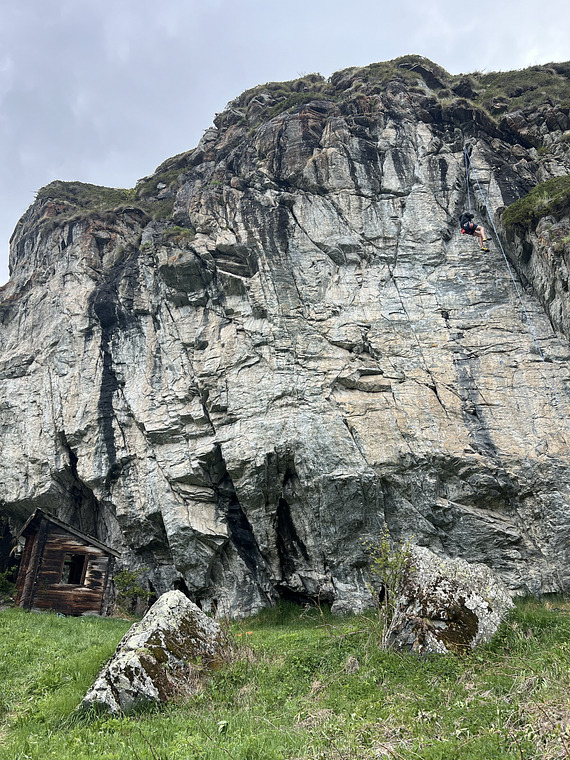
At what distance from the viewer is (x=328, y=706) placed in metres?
7.50

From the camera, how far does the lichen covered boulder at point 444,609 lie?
9.34 metres

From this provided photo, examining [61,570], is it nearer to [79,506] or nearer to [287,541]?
[79,506]

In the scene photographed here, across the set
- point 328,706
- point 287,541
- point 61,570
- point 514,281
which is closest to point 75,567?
point 61,570

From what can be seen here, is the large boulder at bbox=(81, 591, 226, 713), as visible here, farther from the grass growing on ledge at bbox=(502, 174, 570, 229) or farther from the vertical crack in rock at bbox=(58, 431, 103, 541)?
the grass growing on ledge at bbox=(502, 174, 570, 229)

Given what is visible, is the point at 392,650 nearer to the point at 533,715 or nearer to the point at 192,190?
the point at 533,715

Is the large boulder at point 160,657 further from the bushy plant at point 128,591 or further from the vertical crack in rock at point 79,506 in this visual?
the vertical crack in rock at point 79,506

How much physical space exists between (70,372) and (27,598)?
35.4 feet

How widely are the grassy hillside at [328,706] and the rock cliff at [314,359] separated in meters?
7.53

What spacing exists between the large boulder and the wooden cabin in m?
11.7

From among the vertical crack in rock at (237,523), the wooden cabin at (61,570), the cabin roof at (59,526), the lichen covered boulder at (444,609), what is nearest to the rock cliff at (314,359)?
the vertical crack in rock at (237,523)

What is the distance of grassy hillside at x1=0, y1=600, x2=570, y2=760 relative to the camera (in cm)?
586

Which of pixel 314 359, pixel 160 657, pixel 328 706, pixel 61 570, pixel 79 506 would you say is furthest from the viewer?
pixel 79 506

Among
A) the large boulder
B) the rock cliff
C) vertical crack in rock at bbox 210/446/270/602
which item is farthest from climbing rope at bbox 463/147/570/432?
the large boulder

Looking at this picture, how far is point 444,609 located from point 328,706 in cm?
344
